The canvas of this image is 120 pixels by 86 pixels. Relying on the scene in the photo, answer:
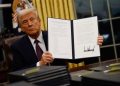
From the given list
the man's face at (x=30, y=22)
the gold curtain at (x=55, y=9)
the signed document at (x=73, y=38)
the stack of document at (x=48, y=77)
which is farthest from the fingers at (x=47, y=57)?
the gold curtain at (x=55, y=9)

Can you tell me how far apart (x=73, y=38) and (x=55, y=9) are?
2.69 metres

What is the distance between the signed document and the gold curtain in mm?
2508

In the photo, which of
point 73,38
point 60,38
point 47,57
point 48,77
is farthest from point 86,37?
point 48,77

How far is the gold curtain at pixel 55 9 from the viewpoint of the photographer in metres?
4.73

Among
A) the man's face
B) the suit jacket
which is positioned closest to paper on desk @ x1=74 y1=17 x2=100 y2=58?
the suit jacket

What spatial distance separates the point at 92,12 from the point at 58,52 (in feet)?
9.86

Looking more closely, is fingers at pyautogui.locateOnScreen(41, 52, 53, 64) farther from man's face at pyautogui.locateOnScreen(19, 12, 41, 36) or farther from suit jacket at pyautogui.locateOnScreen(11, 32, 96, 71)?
man's face at pyautogui.locateOnScreen(19, 12, 41, 36)

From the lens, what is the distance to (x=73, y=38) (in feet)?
7.27

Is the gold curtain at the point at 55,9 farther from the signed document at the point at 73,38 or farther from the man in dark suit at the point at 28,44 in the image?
the signed document at the point at 73,38

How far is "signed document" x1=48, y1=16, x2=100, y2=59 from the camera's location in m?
2.18

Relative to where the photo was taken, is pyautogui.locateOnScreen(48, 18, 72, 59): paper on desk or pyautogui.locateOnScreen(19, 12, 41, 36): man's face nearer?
pyautogui.locateOnScreen(48, 18, 72, 59): paper on desk

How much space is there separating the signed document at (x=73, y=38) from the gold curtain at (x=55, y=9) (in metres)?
2.51

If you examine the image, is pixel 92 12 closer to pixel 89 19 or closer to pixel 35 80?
pixel 89 19

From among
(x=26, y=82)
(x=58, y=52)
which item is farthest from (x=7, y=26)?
(x=26, y=82)
